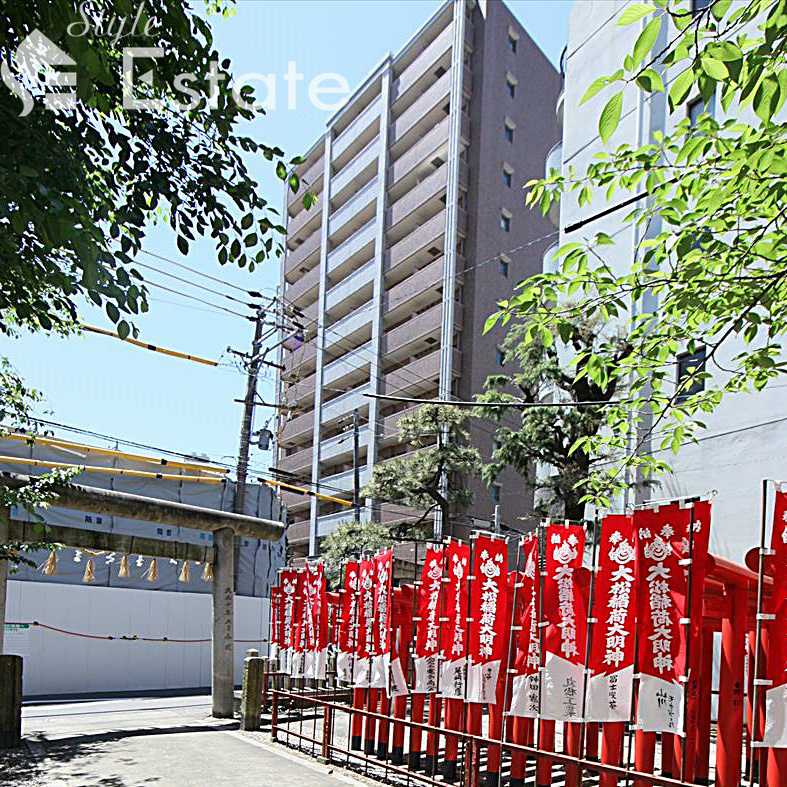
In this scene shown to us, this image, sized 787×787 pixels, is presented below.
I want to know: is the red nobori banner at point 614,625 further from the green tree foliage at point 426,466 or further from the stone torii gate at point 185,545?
the green tree foliage at point 426,466

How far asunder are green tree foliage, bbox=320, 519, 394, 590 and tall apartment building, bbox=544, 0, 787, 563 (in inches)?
343

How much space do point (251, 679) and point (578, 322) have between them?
897cm

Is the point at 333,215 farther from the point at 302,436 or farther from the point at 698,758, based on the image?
the point at 698,758

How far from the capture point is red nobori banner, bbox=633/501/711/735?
6.75 meters

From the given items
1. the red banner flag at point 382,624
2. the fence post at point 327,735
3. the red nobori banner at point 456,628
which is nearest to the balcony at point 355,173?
the red banner flag at point 382,624

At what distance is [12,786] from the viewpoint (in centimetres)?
933

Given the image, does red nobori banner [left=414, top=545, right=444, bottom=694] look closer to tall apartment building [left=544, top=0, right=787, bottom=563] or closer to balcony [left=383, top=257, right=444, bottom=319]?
tall apartment building [left=544, top=0, right=787, bottom=563]

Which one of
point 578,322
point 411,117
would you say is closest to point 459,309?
point 411,117

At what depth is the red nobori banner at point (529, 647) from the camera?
326 inches

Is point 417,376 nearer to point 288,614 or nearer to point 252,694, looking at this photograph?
point 288,614

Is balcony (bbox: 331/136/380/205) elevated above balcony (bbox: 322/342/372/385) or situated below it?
above

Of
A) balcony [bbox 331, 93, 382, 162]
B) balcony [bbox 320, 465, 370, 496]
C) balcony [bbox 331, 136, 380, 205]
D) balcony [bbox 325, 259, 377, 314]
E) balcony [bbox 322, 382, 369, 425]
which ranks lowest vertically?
balcony [bbox 320, 465, 370, 496]

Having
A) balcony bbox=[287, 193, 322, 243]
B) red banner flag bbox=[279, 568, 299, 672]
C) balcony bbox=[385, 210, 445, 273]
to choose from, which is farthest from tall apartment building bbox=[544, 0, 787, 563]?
balcony bbox=[287, 193, 322, 243]

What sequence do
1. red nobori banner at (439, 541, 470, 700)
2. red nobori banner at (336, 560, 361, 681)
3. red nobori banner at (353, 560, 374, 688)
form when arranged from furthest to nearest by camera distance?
red nobori banner at (336, 560, 361, 681) < red nobori banner at (353, 560, 374, 688) < red nobori banner at (439, 541, 470, 700)
